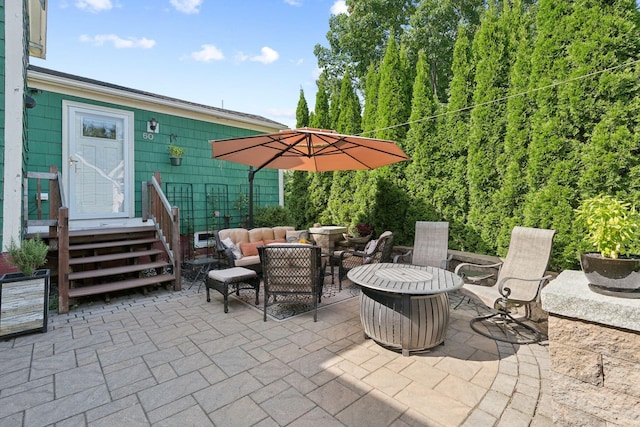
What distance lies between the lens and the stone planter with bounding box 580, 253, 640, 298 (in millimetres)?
1726

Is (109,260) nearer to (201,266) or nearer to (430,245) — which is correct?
(201,266)

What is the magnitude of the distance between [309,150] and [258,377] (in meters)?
A: 3.68

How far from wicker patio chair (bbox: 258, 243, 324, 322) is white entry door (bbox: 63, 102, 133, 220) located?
426 cm

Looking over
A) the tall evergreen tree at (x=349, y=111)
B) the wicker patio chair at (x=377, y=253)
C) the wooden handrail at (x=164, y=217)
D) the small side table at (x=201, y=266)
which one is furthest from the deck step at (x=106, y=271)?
the tall evergreen tree at (x=349, y=111)

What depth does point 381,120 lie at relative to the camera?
6.39m

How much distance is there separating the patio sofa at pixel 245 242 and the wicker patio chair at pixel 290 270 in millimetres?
1505

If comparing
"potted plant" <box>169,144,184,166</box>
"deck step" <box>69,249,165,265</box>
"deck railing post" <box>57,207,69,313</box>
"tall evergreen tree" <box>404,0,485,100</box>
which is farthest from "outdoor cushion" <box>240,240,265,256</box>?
"tall evergreen tree" <box>404,0,485,100</box>

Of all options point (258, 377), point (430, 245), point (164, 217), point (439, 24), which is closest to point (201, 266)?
point (164, 217)

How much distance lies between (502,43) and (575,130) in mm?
1802

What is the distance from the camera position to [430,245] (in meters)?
5.05

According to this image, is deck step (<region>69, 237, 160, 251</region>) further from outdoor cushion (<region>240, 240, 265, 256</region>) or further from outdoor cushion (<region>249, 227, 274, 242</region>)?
outdoor cushion (<region>249, 227, 274, 242</region>)

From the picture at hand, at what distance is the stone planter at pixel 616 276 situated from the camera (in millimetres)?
1726

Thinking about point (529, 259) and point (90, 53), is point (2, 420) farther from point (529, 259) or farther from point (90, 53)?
point (90, 53)

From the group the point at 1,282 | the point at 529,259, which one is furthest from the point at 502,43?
the point at 1,282
